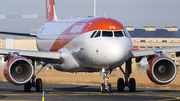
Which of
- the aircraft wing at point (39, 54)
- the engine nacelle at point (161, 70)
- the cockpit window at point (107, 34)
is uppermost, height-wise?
the cockpit window at point (107, 34)

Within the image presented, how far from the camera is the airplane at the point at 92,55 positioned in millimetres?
23391

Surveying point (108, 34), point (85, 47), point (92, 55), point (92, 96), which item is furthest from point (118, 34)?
point (92, 96)

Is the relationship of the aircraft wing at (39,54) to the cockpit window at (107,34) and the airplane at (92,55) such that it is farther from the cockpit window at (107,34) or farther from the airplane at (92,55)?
the cockpit window at (107,34)

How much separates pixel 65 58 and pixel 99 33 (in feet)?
15.0

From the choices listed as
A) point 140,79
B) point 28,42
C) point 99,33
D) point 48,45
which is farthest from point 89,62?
point 28,42

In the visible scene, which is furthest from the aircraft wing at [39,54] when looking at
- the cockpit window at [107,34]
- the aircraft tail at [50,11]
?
the aircraft tail at [50,11]

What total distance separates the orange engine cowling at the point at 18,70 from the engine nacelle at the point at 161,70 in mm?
7827

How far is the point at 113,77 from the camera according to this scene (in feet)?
174

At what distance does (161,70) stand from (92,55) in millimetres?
5372

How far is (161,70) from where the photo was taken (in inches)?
1044

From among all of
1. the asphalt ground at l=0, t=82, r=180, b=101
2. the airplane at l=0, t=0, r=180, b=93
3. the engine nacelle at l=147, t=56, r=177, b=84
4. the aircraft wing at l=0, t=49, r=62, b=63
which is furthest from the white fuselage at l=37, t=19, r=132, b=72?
the engine nacelle at l=147, t=56, r=177, b=84

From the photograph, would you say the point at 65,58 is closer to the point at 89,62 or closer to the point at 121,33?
the point at 89,62

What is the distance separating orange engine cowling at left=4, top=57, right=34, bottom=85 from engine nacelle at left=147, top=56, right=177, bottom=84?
7.83m

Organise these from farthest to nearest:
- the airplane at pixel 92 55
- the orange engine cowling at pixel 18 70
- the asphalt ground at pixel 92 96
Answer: the orange engine cowling at pixel 18 70, the airplane at pixel 92 55, the asphalt ground at pixel 92 96
